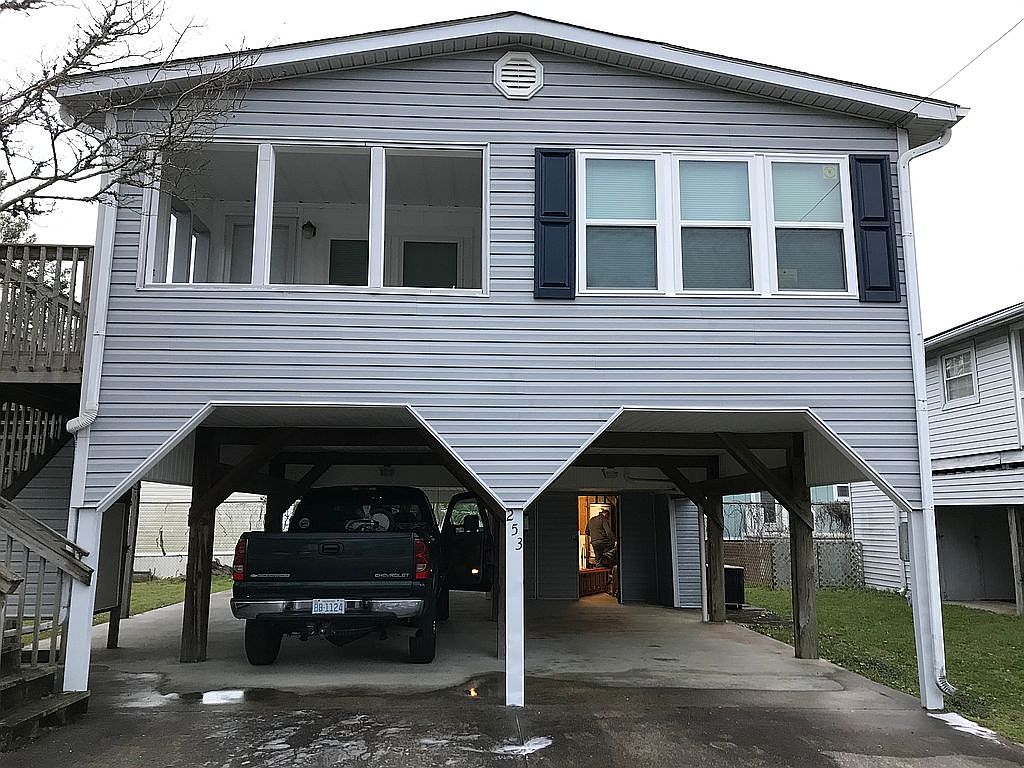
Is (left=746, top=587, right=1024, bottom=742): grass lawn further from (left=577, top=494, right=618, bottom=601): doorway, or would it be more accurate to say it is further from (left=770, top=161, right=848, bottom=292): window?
(left=770, top=161, right=848, bottom=292): window

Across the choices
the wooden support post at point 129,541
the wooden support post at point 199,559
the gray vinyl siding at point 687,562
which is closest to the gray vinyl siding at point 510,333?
the wooden support post at point 199,559

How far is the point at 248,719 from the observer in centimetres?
666

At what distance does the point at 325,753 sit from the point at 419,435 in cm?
405

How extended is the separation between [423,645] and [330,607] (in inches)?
53.7

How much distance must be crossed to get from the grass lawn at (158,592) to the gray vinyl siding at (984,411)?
1391 cm

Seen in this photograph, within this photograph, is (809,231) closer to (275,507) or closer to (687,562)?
(275,507)

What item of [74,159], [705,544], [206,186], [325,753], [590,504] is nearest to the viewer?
[325,753]

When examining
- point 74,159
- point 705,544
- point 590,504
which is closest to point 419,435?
point 74,159

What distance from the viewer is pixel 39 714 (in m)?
6.15

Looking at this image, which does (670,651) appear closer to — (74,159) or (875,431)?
(875,431)

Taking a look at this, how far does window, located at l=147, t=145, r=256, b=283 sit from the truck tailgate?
296 cm

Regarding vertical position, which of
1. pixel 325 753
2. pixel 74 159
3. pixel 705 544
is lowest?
pixel 325 753

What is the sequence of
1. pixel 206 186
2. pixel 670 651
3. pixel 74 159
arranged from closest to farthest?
pixel 74 159
pixel 206 186
pixel 670 651

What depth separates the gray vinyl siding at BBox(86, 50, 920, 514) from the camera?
24.5ft
